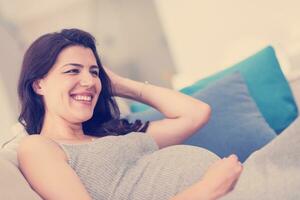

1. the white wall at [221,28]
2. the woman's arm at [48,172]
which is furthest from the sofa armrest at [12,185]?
the white wall at [221,28]

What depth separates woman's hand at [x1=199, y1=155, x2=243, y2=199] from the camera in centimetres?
95

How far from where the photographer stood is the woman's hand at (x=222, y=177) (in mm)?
946

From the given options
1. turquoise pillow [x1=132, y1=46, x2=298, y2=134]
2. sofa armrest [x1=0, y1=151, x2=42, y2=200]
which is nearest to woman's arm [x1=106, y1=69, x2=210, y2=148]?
turquoise pillow [x1=132, y1=46, x2=298, y2=134]

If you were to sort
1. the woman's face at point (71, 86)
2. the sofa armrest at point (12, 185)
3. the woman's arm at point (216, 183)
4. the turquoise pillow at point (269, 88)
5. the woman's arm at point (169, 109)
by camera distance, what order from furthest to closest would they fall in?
the turquoise pillow at point (269, 88), the woman's arm at point (169, 109), the woman's face at point (71, 86), the woman's arm at point (216, 183), the sofa armrest at point (12, 185)

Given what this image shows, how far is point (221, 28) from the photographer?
2654 mm

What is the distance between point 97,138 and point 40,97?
0.74 ft

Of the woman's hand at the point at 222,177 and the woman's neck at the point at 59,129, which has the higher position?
→ the woman's neck at the point at 59,129

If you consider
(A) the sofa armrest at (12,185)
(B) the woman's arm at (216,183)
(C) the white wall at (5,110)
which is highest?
(A) the sofa armrest at (12,185)

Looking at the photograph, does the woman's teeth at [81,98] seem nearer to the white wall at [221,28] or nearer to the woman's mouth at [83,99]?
the woman's mouth at [83,99]

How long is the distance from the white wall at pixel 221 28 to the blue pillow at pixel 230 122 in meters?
0.73

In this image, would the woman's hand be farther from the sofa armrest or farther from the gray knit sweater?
the sofa armrest

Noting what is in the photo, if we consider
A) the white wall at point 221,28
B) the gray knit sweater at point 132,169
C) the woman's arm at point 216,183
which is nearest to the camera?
the woman's arm at point 216,183

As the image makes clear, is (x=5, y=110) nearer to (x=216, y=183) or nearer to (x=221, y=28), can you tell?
(x=221, y=28)

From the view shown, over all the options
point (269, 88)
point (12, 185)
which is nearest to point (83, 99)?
point (12, 185)
